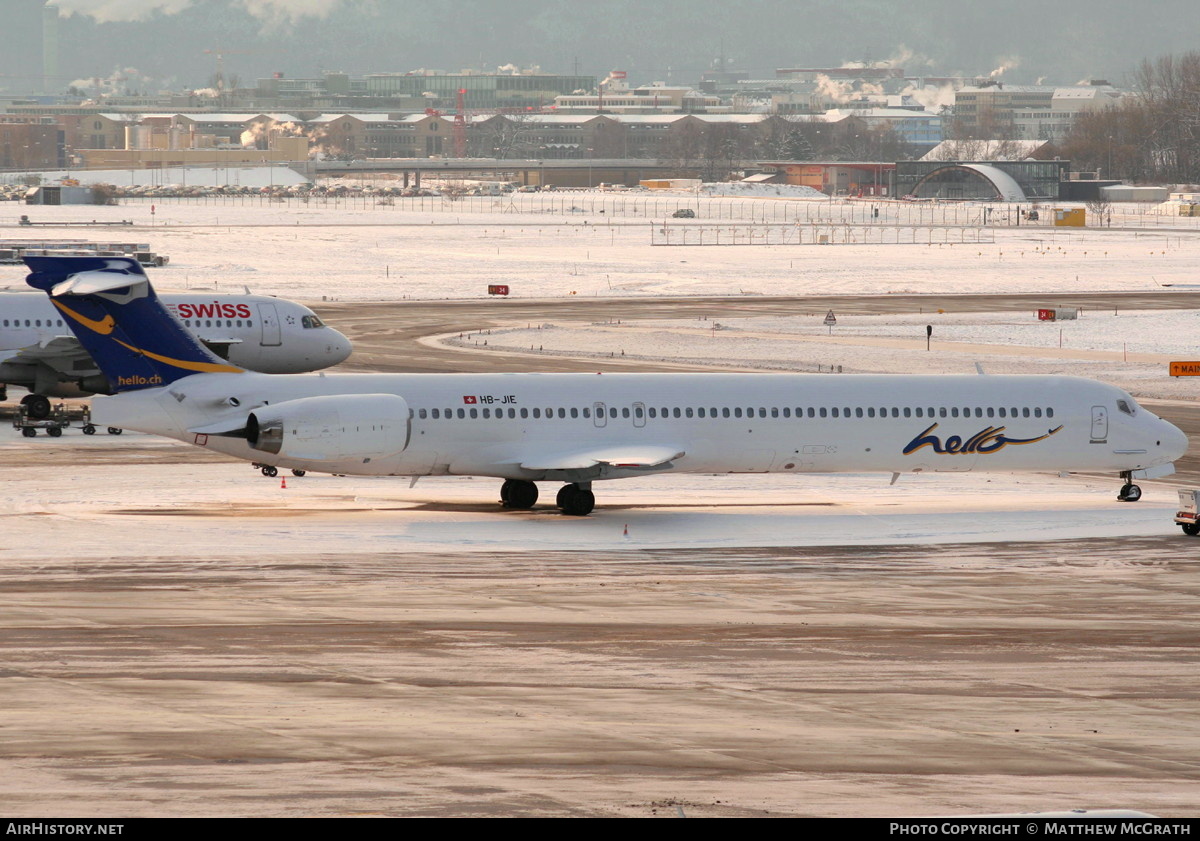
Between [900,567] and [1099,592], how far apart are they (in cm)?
385

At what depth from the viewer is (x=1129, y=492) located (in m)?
40.2

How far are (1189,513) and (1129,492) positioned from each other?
392 cm

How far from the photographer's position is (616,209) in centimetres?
18600

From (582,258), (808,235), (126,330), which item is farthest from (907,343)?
(808,235)

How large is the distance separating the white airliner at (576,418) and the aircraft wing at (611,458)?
4 cm

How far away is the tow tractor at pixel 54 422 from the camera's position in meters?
49.0

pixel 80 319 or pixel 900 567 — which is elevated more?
pixel 80 319

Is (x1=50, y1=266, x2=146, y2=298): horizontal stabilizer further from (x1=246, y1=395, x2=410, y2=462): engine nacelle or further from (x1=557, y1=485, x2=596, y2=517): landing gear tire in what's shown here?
(x1=557, y1=485, x2=596, y2=517): landing gear tire

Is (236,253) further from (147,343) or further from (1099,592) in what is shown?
(1099,592)

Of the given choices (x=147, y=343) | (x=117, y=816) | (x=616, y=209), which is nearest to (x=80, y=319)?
(x=147, y=343)

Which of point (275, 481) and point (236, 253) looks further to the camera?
point (236, 253)

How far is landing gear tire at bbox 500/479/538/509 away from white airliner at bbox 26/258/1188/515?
0.06m

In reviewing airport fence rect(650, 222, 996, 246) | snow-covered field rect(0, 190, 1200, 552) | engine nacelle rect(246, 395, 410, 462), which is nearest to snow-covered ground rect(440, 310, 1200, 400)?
snow-covered field rect(0, 190, 1200, 552)

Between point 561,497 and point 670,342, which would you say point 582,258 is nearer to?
point 670,342
